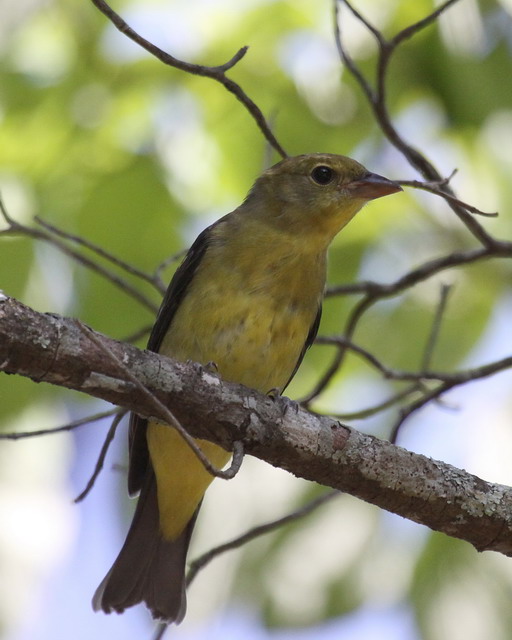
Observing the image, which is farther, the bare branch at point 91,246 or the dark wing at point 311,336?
the dark wing at point 311,336

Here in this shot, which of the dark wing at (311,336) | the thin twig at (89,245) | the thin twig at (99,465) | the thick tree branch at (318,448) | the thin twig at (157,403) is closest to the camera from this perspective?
the thin twig at (157,403)

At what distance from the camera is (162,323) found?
4410 mm

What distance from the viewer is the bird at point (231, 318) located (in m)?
4.16

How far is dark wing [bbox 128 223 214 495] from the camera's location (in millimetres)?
4395

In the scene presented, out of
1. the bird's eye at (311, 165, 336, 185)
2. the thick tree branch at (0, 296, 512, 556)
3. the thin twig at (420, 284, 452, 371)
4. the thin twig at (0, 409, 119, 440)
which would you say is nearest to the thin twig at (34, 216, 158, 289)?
the thin twig at (0, 409, 119, 440)

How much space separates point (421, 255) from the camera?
515 cm

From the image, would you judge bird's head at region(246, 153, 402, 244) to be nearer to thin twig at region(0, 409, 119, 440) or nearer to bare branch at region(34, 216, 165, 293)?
bare branch at region(34, 216, 165, 293)

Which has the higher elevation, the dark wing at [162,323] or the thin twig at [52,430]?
the dark wing at [162,323]

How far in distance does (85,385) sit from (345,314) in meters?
2.35

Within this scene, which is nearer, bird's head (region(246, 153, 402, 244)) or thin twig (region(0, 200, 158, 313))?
thin twig (region(0, 200, 158, 313))

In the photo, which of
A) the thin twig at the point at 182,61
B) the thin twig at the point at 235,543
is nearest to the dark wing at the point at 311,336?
the thin twig at the point at 235,543

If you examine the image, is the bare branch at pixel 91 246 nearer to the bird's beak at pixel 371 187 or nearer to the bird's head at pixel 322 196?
the bird's head at pixel 322 196

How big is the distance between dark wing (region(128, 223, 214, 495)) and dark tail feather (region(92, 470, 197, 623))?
0.11 metres

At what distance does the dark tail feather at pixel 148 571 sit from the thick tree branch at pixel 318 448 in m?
1.68
